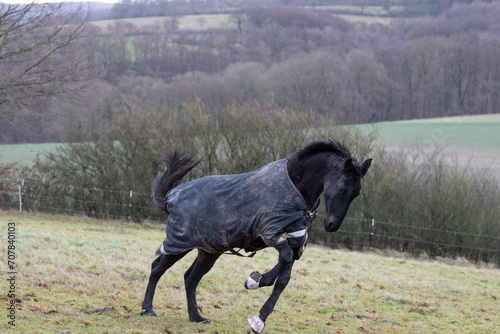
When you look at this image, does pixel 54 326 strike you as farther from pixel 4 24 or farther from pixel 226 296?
pixel 4 24

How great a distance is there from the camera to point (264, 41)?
6381cm

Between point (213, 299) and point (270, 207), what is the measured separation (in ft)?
10.5

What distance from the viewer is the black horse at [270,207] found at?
528cm

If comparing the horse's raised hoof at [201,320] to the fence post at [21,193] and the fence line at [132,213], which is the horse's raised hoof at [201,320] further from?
the fence post at [21,193]

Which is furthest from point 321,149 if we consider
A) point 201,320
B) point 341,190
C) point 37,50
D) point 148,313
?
point 37,50

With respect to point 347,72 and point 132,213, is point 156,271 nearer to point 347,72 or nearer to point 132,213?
point 132,213

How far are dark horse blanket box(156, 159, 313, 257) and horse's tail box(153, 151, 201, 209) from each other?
53 centimetres

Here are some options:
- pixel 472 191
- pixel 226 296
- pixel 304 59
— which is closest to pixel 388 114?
pixel 304 59

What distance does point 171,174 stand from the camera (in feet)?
22.4

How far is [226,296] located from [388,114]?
4603 cm

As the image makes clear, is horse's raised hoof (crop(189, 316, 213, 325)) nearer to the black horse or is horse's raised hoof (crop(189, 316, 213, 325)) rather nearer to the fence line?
the black horse

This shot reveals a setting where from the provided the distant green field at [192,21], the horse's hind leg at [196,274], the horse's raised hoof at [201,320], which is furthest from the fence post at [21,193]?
the distant green field at [192,21]

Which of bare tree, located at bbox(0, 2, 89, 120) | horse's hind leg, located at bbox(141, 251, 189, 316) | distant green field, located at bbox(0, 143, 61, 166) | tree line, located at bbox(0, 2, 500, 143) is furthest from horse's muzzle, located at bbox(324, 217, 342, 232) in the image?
tree line, located at bbox(0, 2, 500, 143)

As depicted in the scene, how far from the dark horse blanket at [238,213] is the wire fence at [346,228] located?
16.3 metres
